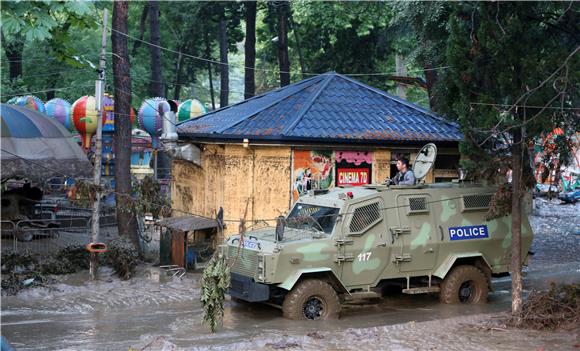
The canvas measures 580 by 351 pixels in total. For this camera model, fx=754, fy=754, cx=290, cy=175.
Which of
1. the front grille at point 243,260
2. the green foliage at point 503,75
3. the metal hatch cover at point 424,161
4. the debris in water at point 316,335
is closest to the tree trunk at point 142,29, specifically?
the metal hatch cover at point 424,161

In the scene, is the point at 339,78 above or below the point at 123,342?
above

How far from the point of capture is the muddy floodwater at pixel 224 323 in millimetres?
10951

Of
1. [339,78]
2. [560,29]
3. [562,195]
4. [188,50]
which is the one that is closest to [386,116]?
[339,78]

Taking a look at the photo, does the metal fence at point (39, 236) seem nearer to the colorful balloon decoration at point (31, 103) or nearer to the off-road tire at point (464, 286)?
the off-road tire at point (464, 286)

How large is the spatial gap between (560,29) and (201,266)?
9257mm

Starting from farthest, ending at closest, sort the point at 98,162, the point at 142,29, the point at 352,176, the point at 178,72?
the point at 178,72 < the point at 142,29 < the point at 352,176 < the point at 98,162

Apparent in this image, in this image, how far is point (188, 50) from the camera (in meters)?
44.1

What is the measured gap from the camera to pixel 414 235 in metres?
13.8

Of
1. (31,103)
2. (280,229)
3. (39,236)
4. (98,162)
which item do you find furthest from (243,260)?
(31,103)

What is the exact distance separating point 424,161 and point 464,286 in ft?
8.56

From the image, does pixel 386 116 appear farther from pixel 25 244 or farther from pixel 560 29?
pixel 25 244

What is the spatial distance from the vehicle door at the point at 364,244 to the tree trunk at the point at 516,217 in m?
2.19

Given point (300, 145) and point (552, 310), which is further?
point (300, 145)

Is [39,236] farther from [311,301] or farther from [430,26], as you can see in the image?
[430,26]
